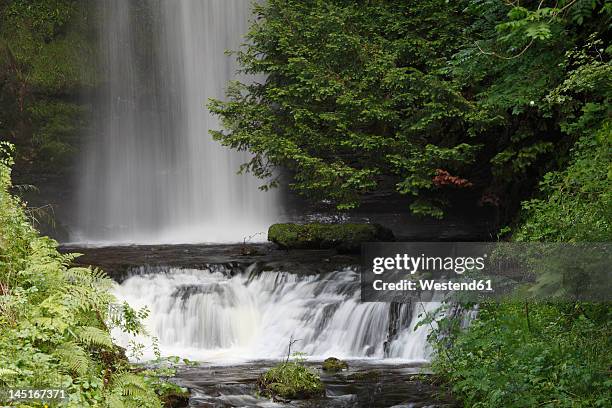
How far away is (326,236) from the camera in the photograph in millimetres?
17312

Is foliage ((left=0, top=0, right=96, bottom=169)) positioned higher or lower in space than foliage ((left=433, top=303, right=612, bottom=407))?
higher

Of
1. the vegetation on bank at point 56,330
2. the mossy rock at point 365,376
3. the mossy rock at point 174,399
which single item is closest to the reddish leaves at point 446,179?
the mossy rock at point 365,376

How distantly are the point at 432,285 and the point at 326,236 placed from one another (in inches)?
221

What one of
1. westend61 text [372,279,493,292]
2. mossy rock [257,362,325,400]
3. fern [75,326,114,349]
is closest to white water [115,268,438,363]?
westend61 text [372,279,493,292]

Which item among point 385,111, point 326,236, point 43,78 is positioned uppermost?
point 43,78

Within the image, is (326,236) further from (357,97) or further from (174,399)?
(174,399)

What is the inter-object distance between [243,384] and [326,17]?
8839mm

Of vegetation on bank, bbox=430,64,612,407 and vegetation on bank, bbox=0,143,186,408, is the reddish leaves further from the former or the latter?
vegetation on bank, bbox=0,143,186,408

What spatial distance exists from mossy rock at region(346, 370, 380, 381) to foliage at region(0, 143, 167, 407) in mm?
3242

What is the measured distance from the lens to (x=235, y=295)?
13562 mm

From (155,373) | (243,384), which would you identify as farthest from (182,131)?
(155,373)

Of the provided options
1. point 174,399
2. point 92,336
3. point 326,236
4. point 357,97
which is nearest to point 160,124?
point 326,236

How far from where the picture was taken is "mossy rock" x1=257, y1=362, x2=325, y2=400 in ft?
28.3

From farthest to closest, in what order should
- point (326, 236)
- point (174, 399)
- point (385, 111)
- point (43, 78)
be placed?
1. point (43, 78)
2. point (326, 236)
3. point (385, 111)
4. point (174, 399)
